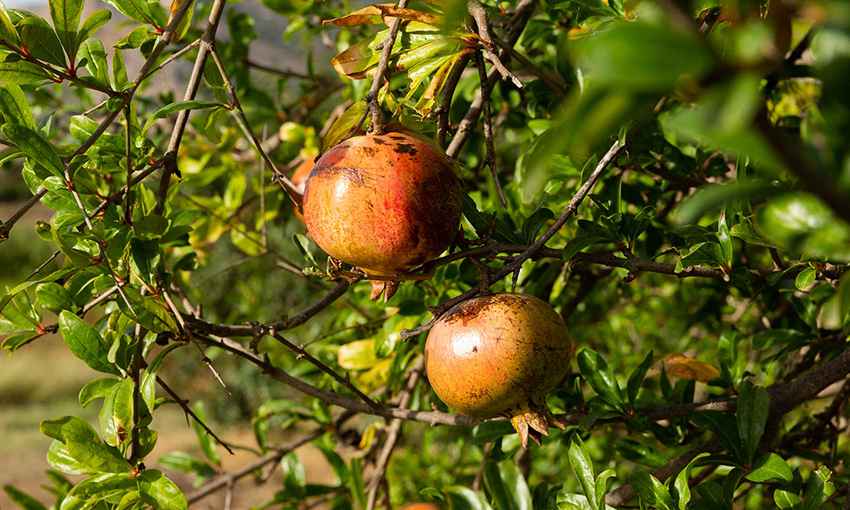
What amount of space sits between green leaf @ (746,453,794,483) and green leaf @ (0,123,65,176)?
2.74 ft

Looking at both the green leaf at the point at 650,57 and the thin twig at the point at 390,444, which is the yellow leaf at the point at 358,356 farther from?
the green leaf at the point at 650,57

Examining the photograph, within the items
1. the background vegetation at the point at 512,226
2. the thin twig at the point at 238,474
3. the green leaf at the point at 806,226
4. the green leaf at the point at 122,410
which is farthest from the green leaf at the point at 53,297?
the green leaf at the point at 806,226

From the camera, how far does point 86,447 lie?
0.90 meters

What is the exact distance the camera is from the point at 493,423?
1113mm

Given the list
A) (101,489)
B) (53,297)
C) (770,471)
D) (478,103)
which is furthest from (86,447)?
(770,471)

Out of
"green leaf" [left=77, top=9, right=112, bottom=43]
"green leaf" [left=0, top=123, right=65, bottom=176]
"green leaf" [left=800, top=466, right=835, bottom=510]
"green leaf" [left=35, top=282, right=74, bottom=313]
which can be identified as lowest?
"green leaf" [left=800, top=466, right=835, bottom=510]

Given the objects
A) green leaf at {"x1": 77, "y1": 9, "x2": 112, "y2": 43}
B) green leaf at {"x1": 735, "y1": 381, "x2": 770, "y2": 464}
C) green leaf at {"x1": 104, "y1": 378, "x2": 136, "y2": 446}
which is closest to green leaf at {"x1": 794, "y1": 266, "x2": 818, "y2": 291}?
green leaf at {"x1": 735, "y1": 381, "x2": 770, "y2": 464}

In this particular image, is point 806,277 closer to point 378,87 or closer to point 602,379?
point 602,379

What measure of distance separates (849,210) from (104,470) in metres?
0.83

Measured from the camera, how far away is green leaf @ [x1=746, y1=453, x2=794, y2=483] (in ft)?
2.96

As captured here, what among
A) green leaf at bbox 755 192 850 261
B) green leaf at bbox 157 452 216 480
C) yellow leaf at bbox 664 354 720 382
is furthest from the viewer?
green leaf at bbox 157 452 216 480

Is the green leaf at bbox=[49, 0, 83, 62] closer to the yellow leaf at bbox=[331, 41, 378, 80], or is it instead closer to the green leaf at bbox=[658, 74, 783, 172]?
the yellow leaf at bbox=[331, 41, 378, 80]

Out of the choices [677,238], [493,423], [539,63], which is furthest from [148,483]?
[539,63]

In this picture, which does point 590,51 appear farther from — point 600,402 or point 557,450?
point 557,450
